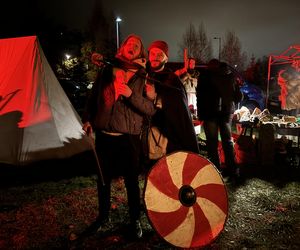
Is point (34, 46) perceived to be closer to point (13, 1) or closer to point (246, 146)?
point (246, 146)

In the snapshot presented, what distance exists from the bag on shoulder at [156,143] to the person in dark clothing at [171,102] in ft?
0.42

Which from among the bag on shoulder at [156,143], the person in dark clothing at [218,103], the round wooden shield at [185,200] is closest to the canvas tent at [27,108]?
the person in dark clothing at [218,103]

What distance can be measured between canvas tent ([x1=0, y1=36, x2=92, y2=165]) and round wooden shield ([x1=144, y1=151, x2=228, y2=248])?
11.6ft

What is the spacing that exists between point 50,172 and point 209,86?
11.3 ft

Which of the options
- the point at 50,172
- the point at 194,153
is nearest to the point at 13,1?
the point at 50,172

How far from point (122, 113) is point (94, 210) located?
1.78 metres

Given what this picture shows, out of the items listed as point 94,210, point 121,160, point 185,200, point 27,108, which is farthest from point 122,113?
point 27,108

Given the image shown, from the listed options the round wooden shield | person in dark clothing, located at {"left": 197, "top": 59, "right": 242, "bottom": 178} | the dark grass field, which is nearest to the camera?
the round wooden shield

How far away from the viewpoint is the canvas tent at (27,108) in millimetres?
6367

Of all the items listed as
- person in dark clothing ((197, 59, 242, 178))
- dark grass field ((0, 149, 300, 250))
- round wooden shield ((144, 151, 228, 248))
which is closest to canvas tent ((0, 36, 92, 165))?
dark grass field ((0, 149, 300, 250))

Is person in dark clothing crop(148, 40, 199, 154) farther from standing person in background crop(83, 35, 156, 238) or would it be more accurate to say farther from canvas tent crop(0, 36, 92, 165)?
canvas tent crop(0, 36, 92, 165)

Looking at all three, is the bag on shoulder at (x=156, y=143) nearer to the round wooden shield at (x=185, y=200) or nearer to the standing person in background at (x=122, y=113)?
the standing person in background at (x=122, y=113)

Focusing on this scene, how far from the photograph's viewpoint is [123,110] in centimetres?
358

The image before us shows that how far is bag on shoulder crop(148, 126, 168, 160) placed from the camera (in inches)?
→ 152
